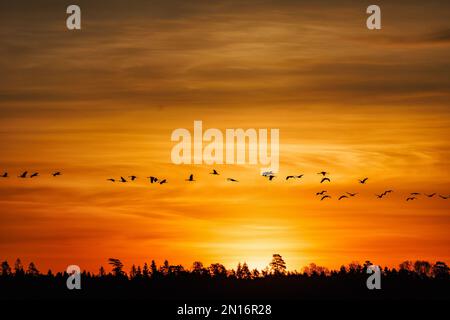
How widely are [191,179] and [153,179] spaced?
6.11m

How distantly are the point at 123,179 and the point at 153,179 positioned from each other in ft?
17.8

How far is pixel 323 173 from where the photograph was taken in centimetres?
14050

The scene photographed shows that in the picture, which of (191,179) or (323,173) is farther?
(323,173)

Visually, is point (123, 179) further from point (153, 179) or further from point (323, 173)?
point (323, 173)

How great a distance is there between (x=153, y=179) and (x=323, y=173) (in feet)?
68.9

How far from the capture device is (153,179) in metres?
134

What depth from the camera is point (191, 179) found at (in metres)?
130

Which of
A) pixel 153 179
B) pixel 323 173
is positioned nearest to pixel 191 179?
pixel 153 179

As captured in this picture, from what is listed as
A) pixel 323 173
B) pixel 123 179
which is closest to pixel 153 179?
pixel 123 179

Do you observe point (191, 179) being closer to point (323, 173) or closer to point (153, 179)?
point (153, 179)
